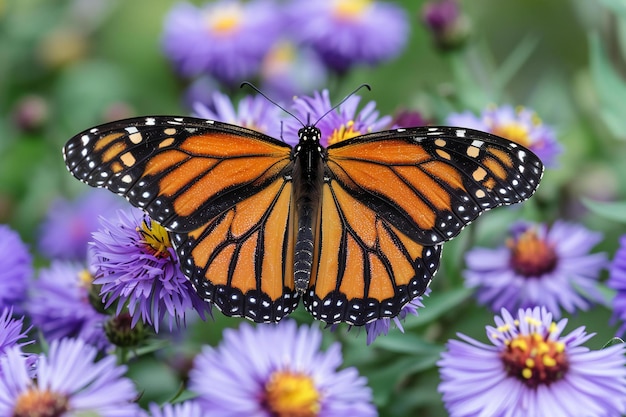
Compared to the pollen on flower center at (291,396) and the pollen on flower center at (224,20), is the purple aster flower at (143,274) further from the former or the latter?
the pollen on flower center at (224,20)

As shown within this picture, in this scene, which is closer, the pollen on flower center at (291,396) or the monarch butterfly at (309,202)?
the pollen on flower center at (291,396)

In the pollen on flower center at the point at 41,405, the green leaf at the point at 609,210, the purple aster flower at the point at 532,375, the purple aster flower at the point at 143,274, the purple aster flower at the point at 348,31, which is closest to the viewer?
the pollen on flower center at the point at 41,405

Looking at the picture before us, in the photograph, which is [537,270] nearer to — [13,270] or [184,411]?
[184,411]

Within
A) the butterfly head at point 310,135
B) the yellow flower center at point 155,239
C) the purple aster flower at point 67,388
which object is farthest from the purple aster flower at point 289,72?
the purple aster flower at point 67,388

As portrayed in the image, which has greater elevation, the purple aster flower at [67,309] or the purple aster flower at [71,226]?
the purple aster flower at [71,226]

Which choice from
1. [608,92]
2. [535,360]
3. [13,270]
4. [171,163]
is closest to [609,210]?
[608,92]
